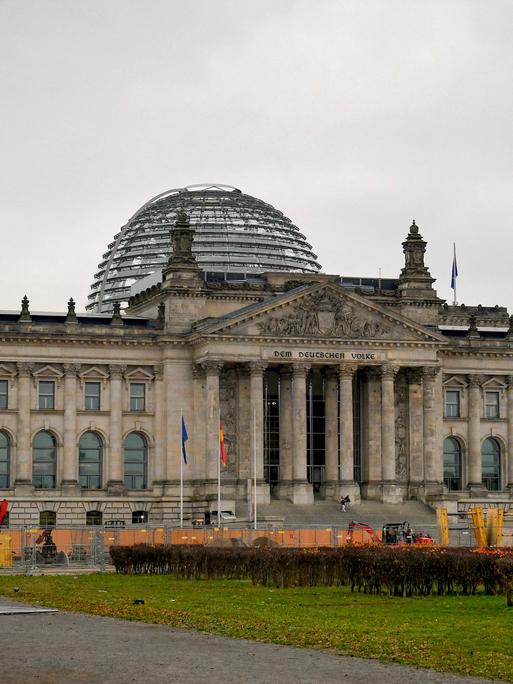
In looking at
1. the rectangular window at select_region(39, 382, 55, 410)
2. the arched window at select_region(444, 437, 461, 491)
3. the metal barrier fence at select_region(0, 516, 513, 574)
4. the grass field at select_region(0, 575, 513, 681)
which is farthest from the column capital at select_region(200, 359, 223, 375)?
the grass field at select_region(0, 575, 513, 681)

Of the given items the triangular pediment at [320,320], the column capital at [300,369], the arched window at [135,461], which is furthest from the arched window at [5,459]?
the column capital at [300,369]

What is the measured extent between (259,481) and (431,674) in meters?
73.5

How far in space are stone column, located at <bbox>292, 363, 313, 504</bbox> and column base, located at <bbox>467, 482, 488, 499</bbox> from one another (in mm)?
14801

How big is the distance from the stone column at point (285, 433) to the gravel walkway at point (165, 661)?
6833cm

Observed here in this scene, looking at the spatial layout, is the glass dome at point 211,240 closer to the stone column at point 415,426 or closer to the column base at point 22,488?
the stone column at point 415,426

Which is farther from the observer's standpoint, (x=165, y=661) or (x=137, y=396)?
(x=137, y=396)

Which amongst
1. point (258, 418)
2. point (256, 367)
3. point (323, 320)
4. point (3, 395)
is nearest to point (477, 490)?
point (323, 320)

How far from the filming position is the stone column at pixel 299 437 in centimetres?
10500

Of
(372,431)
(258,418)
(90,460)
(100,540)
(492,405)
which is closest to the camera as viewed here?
(100,540)

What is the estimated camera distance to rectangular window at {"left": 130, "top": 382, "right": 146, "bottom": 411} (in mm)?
107750

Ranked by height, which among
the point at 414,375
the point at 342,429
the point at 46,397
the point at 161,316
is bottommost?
the point at 342,429

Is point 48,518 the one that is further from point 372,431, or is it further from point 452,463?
point 452,463

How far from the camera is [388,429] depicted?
108 m

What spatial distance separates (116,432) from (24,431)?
628 centimetres
